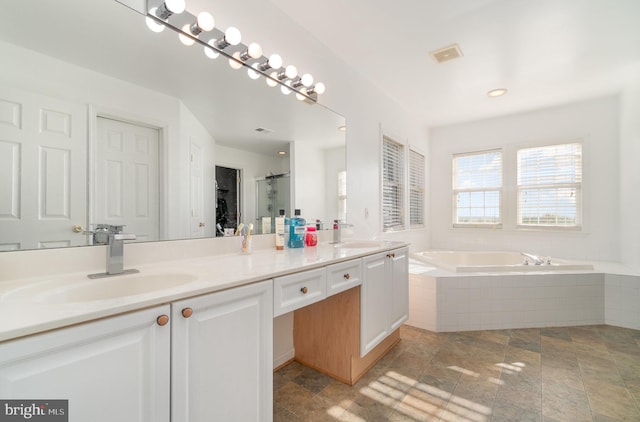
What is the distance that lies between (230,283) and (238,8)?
1532 millimetres

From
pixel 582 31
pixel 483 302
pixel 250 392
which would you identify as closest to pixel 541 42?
pixel 582 31

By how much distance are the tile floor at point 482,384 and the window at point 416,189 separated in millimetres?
1847

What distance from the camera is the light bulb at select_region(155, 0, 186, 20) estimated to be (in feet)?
3.99

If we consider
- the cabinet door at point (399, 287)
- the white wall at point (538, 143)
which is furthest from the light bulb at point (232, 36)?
the white wall at point (538, 143)

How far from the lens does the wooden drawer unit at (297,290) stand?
3.64 feet

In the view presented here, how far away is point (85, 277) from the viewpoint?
96cm

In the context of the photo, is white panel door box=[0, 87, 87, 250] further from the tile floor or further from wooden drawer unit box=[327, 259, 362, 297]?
the tile floor

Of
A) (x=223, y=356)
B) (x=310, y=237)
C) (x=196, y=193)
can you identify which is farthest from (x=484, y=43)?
(x=223, y=356)

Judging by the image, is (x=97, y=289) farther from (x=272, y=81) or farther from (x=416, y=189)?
(x=416, y=189)

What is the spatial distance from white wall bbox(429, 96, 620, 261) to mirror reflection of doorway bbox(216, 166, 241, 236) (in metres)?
3.54

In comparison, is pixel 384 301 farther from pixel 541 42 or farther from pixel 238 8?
pixel 541 42

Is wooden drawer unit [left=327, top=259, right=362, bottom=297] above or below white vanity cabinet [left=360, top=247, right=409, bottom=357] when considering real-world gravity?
above

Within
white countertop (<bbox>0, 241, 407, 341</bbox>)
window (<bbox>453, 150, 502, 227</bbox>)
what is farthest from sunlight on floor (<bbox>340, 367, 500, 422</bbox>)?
window (<bbox>453, 150, 502, 227</bbox>)

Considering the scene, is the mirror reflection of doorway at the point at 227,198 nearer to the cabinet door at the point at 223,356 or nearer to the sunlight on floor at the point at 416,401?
the cabinet door at the point at 223,356
